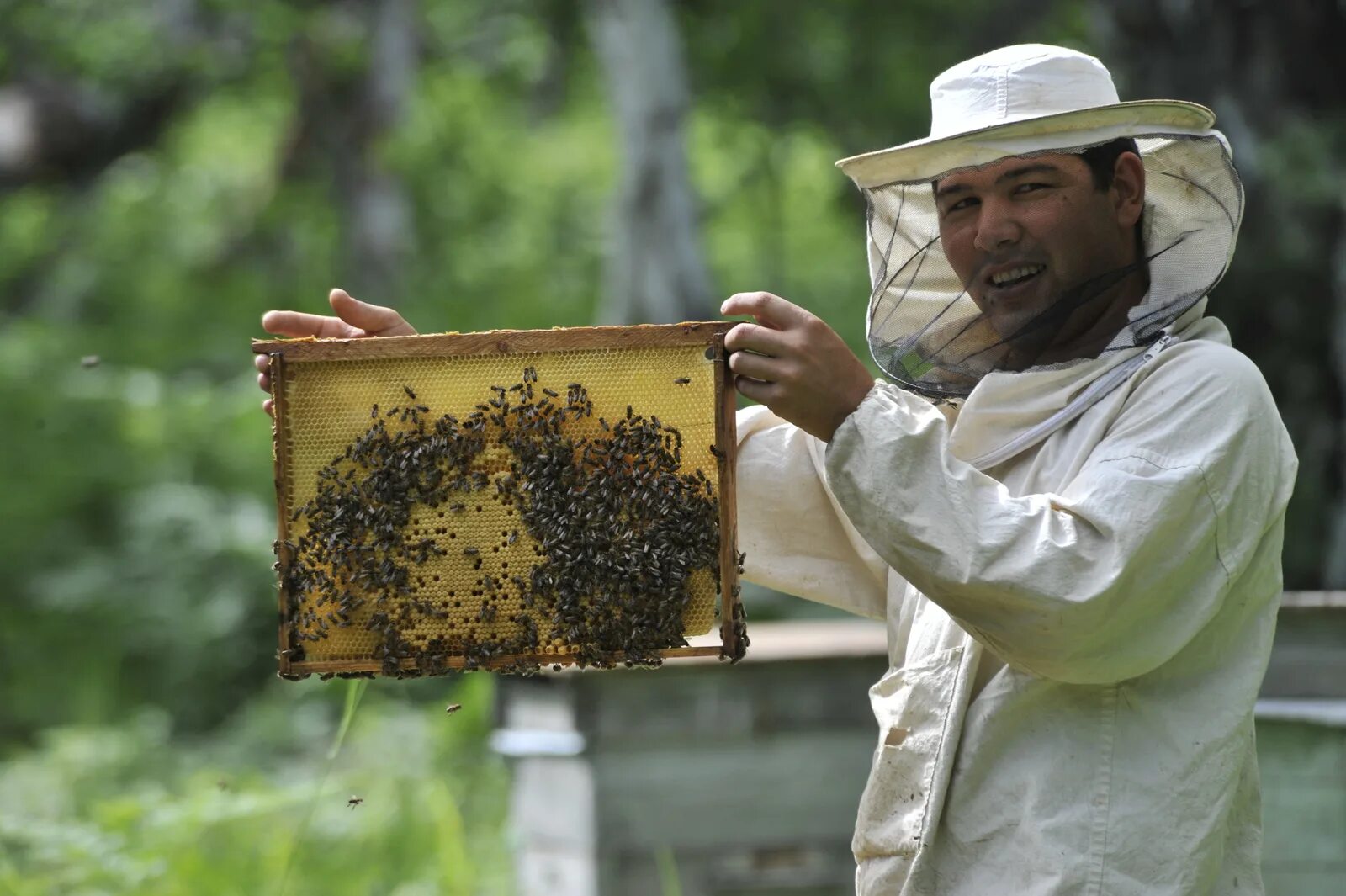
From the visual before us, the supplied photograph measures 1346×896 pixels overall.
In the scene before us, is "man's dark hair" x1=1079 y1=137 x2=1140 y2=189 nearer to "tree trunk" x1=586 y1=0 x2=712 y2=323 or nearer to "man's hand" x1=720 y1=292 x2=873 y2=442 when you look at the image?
"man's hand" x1=720 y1=292 x2=873 y2=442

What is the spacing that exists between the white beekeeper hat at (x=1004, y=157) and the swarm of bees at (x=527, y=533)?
0.61 metres

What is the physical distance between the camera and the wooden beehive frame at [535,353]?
2412 millimetres

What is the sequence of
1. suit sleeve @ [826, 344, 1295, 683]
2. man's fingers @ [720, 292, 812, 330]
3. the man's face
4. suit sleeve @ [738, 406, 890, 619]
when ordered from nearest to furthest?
suit sleeve @ [826, 344, 1295, 683]
man's fingers @ [720, 292, 812, 330]
the man's face
suit sleeve @ [738, 406, 890, 619]

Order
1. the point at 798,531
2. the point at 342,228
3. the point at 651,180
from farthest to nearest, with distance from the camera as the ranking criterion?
the point at 342,228
the point at 651,180
the point at 798,531

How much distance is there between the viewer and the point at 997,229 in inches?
100

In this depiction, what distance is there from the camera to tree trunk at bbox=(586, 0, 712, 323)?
10445 mm

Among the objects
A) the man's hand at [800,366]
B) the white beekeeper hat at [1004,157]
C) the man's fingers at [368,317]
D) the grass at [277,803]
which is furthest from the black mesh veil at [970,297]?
the grass at [277,803]

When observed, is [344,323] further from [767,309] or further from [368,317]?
[767,309]

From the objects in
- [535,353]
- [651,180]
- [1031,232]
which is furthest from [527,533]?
[651,180]

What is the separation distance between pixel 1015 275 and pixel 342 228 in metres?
14.0

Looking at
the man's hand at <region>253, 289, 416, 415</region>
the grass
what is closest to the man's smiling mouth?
the man's hand at <region>253, 289, 416, 415</region>

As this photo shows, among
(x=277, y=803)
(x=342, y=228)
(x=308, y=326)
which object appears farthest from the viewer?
(x=342, y=228)

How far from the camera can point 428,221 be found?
16.6 metres

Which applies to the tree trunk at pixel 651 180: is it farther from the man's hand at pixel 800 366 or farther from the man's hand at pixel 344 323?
the man's hand at pixel 800 366
